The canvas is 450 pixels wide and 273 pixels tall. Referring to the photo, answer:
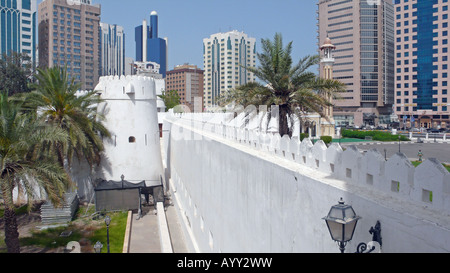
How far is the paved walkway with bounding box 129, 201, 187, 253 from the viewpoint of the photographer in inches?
610

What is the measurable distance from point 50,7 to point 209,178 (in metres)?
78.9

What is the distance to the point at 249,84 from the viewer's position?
11758mm

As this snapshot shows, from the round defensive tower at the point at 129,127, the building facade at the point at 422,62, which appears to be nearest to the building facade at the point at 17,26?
the round defensive tower at the point at 129,127

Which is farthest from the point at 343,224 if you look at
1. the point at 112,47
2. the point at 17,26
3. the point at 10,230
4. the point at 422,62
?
the point at 112,47

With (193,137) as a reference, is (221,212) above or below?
below

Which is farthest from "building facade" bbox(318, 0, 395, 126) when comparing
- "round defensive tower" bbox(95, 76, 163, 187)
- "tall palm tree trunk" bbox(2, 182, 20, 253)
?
"tall palm tree trunk" bbox(2, 182, 20, 253)

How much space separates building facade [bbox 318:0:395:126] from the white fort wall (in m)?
70.8

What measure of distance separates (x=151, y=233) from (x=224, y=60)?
96458mm

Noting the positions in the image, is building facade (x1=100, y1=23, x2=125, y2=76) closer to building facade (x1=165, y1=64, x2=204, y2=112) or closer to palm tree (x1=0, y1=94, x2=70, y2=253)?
building facade (x1=165, y1=64, x2=204, y2=112)

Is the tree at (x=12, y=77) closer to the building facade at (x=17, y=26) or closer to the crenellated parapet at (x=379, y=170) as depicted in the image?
the crenellated parapet at (x=379, y=170)

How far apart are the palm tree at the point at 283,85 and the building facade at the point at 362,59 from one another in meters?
67.9

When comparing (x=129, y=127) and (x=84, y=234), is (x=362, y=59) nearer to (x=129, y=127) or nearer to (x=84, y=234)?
(x=129, y=127)
